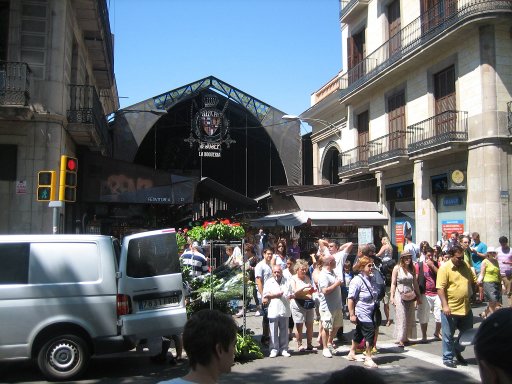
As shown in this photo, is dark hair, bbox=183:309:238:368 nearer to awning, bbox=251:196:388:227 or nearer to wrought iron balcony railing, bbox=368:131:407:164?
awning, bbox=251:196:388:227

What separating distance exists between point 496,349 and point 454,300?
266 inches

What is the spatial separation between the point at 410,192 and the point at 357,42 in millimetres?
9623

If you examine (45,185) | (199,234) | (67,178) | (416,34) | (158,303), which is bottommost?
(158,303)

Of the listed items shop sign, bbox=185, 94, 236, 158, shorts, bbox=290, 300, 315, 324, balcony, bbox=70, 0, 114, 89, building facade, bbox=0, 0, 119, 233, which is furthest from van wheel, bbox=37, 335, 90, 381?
shop sign, bbox=185, 94, 236, 158

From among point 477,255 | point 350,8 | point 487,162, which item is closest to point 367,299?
point 477,255

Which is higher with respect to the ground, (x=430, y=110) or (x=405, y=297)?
(x=430, y=110)

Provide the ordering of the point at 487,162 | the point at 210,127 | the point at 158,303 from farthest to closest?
the point at 210,127
the point at 487,162
the point at 158,303

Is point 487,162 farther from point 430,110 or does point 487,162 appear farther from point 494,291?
point 494,291

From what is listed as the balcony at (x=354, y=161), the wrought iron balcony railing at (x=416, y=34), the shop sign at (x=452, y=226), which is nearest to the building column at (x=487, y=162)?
the wrought iron balcony railing at (x=416, y=34)

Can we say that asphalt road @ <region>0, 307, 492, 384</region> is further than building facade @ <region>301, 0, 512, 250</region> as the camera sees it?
No

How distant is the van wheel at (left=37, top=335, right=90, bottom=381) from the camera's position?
271 inches

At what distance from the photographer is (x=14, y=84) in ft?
44.3

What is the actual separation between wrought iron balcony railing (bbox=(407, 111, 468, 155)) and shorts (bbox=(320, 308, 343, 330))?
1045 cm

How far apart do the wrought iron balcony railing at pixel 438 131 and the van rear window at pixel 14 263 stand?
1425 cm
